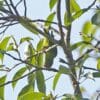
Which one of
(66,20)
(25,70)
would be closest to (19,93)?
(25,70)

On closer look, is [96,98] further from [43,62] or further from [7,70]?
[7,70]

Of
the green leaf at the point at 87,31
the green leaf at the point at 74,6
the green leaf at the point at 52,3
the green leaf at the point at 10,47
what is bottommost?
the green leaf at the point at 87,31

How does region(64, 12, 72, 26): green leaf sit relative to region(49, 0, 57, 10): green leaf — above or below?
below

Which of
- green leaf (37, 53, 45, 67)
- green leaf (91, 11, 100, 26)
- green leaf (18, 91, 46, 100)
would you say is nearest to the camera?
green leaf (91, 11, 100, 26)

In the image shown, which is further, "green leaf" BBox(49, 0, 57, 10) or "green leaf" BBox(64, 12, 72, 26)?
"green leaf" BBox(49, 0, 57, 10)

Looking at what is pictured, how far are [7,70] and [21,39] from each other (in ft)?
0.53

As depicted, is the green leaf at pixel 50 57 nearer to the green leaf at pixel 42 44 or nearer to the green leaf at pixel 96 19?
the green leaf at pixel 42 44

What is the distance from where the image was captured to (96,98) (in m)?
1.44

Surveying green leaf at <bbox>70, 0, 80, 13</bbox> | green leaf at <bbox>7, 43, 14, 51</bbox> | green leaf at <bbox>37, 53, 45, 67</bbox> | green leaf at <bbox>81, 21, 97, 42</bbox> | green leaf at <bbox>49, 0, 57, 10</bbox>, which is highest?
green leaf at <bbox>49, 0, 57, 10</bbox>

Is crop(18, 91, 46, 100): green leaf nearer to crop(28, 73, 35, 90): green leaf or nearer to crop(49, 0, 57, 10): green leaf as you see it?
crop(28, 73, 35, 90): green leaf

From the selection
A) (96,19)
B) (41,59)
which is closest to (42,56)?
(41,59)

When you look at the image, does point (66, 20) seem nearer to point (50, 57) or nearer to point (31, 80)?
point (50, 57)

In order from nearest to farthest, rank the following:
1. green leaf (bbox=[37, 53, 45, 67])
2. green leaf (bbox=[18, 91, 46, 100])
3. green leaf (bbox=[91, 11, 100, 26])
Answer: green leaf (bbox=[91, 11, 100, 26]) → green leaf (bbox=[18, 91, 46, 100]) → green leaf (bbox=[37, 53, 45, 67])

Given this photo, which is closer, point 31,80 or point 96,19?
point 96,19
